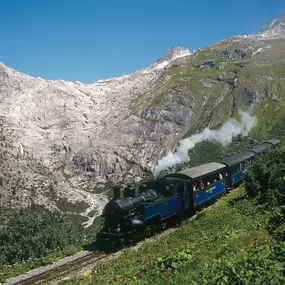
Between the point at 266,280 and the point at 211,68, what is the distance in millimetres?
200750

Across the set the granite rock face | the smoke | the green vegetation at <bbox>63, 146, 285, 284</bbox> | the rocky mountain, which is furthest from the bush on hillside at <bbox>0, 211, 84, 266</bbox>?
the granite rock face

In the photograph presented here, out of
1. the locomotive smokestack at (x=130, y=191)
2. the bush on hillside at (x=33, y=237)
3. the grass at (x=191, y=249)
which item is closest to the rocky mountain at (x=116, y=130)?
the bush on hillside at (x=33, y=237)

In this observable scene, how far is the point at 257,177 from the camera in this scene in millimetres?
25469

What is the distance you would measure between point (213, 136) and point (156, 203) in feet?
366

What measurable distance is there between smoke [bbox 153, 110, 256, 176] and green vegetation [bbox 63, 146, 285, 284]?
310 ft

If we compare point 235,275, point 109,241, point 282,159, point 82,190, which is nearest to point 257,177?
point 282,159

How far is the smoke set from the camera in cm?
12269

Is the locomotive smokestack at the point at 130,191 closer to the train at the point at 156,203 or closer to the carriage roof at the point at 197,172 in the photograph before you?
the train at the point at 156,203

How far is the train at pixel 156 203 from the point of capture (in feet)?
66.6

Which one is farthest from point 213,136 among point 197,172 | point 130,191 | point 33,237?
point 130,191

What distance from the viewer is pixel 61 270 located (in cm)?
1752

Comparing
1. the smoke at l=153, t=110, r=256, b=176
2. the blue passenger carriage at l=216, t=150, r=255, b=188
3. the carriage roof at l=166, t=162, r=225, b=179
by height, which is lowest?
the smoke at l=153, t=110, r=256, b=176

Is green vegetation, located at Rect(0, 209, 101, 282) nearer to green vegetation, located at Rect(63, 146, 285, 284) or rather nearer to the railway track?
the railway track

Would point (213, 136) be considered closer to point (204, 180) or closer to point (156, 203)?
point (204, 180)
